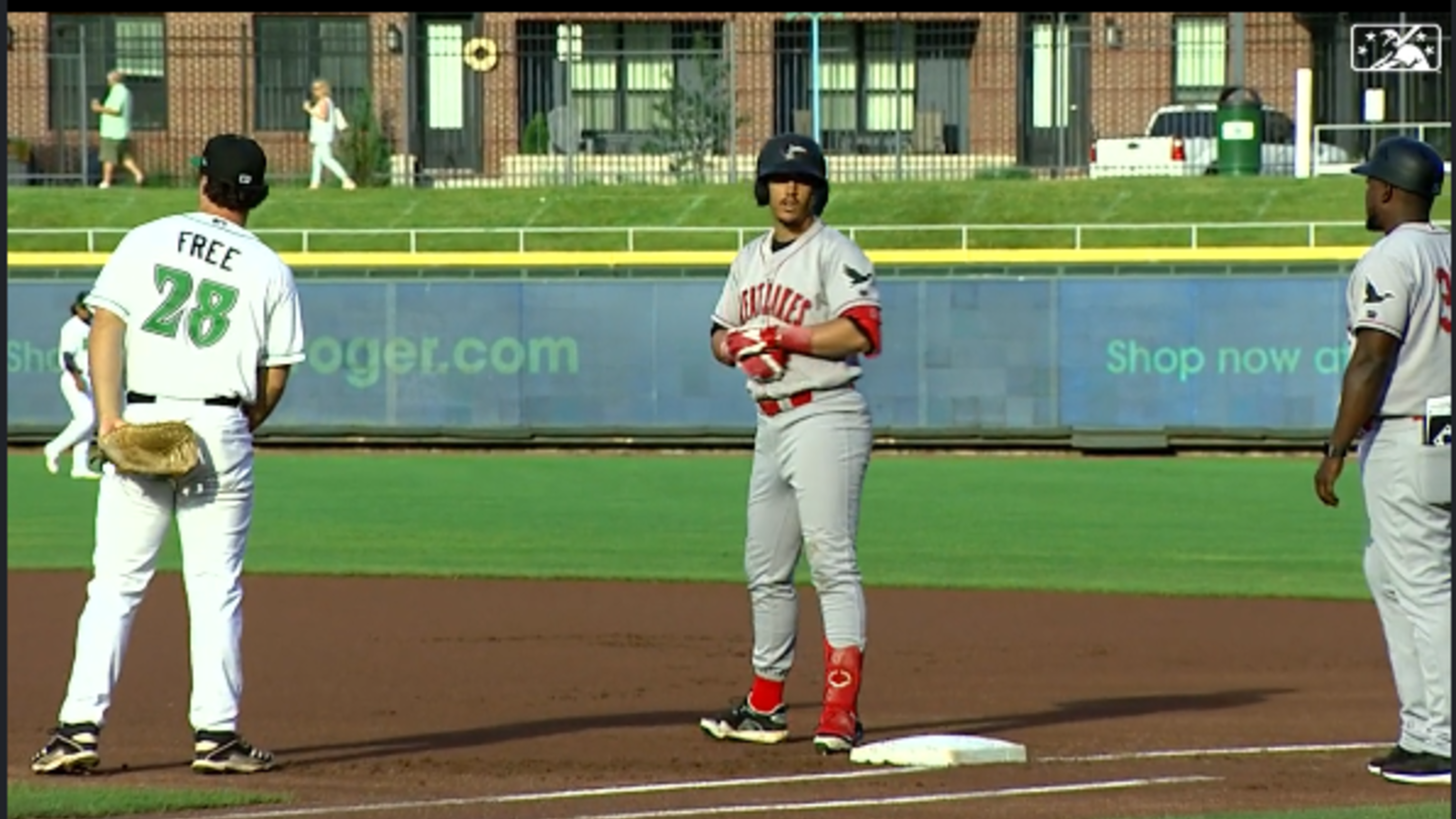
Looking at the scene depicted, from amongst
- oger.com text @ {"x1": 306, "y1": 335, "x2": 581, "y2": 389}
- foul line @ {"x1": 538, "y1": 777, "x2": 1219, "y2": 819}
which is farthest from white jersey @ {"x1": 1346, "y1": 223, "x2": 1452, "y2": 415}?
oger.com text @ {"x1": 306, "y1": 335, "x2": 581, "y2": 389}

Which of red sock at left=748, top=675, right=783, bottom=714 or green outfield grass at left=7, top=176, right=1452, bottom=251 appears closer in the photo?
red sock at left=748, top=675, right=783, bottom=714

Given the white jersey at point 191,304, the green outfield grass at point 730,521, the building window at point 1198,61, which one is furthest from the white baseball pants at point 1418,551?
the building window at point 1198,61

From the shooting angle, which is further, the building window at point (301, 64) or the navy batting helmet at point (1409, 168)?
the building window at point (301, 64)

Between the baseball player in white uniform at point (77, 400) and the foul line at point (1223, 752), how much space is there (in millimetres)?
14790

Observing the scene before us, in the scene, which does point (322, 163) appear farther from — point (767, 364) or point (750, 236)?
point (767, 364)

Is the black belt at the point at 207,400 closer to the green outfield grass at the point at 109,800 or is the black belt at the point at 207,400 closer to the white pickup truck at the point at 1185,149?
the green outfield grass at the point at 109,800

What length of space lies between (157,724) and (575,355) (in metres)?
17.9

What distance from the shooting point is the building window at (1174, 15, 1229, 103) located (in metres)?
35.2

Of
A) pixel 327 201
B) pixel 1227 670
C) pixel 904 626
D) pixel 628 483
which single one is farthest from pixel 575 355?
pixel 1227 670

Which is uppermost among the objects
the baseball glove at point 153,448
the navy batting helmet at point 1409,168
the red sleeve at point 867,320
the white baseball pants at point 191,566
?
the navy batting helmet at point 1409,168

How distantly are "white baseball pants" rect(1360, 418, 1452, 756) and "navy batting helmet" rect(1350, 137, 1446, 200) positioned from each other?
0.67 m

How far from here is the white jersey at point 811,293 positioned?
26.1 feet

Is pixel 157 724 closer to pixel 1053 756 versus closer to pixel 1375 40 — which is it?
pixel 1053 756

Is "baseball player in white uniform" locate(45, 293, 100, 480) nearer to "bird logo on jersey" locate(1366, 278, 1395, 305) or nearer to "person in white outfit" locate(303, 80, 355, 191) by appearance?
"person in white outfit" locate(303, 80, 355, 191)
